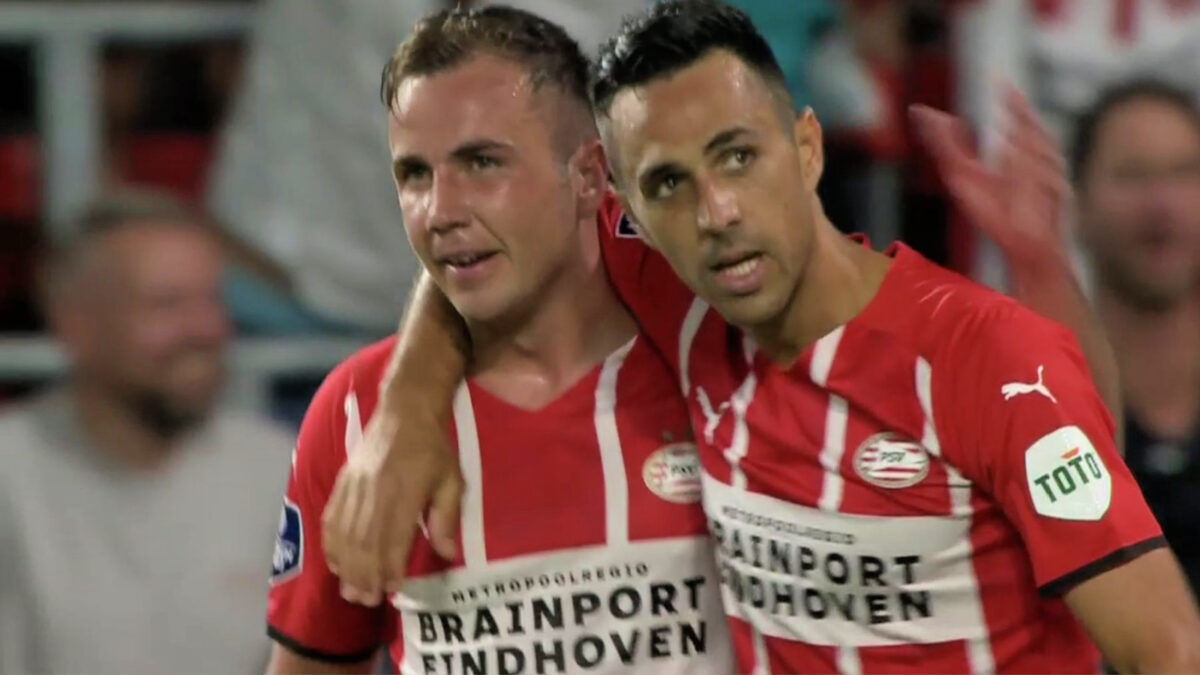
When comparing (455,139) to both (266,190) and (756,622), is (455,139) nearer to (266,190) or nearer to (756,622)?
(756,622)

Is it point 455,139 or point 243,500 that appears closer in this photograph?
point 455,139

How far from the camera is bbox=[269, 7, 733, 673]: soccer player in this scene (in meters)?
1.63

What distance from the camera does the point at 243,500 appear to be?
2.41 metres

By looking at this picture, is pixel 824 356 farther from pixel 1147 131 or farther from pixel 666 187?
pixel 1147 131

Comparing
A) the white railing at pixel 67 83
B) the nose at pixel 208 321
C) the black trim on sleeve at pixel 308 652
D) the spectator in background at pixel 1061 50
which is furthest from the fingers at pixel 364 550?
the spectator in background at pixel 1061 50

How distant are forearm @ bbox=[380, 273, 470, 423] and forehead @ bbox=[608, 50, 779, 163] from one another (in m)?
0.31

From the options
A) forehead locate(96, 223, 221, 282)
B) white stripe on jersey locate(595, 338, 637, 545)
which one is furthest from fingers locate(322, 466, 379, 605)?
forehead locate(96, 223, 221, 282)

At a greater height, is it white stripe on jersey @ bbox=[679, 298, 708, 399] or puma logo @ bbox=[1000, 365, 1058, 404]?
white stripe on jersey @ bbox=[679, 298, 708, 399]

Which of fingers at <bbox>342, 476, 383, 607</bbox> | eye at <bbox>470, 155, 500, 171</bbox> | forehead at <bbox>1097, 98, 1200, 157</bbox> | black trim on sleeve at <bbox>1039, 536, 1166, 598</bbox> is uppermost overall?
forehead at <bbox>1097, 98, 1200, 157</bbox>

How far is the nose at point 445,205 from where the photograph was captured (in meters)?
1.61

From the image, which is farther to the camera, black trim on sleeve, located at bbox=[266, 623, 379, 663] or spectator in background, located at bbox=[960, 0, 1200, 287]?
spectator in background, located at bbox=[960, 0, 1200, 287]

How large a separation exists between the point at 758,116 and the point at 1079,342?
359 mm

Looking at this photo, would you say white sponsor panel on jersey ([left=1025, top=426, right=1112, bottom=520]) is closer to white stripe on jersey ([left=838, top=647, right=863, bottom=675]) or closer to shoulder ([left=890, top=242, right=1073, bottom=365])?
shoulder ([left=890, top=242, right=1073, bottom=365])

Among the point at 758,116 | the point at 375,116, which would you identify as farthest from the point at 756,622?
the point at 375,116
